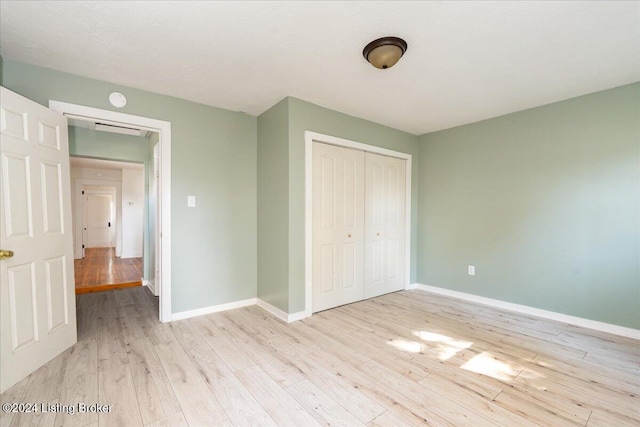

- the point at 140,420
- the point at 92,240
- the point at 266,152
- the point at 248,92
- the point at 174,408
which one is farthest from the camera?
the point at 92,240

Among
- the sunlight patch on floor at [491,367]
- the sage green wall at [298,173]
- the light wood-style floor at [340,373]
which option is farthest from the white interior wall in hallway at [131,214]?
the sunlight patch on floor at [491,367]

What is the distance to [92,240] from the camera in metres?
9.16

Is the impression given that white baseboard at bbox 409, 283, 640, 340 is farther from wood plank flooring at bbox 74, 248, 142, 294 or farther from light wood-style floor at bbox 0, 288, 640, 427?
wood plank flooring at bbox 74, 248, 142, 294

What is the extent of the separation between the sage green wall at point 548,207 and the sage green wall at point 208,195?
2.88m

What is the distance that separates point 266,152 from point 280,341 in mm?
2158

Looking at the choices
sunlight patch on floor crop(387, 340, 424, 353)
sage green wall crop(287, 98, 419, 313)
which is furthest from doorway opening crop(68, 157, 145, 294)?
sunlight patch on floor crop(387, 340, 424, 353)

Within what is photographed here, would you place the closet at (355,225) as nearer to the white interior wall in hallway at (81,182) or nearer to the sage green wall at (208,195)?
the sage green wall at (208,195)

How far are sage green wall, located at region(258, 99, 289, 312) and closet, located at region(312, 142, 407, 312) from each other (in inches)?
14.5

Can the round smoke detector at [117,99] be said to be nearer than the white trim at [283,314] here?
Yes

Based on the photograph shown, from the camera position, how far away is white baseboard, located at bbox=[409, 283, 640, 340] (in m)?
2.67

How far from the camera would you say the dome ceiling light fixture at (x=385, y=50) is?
1.93 metres

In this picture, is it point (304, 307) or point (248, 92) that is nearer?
point (248, 92)

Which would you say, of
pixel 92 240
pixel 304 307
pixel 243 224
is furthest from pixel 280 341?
pixel 92 240

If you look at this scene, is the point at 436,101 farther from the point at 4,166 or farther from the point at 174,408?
the point at 4,166
